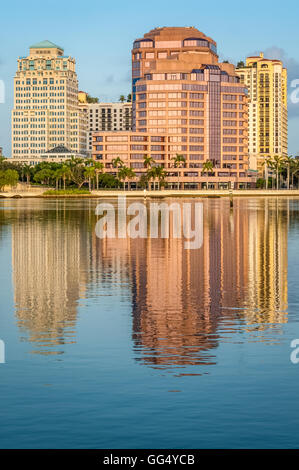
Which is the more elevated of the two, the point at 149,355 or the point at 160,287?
the point at 149,355

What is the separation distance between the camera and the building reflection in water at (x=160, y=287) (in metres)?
23.8

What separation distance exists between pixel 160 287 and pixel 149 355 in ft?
46.7

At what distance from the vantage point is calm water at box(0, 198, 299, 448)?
51.1ft

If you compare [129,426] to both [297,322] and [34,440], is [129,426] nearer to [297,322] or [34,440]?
[34,440]

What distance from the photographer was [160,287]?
35594 mm

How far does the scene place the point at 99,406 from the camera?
55.6ft

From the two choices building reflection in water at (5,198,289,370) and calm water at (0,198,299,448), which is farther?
building reflection in water at (5,198,289,370)

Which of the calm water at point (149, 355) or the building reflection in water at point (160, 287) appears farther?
the building reflection in water at point (160, 287)

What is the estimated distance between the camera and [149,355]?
70.2 ft

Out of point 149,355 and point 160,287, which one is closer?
point 149,355

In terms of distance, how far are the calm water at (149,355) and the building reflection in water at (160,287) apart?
80 millimetres

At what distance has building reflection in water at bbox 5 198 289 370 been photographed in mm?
23781

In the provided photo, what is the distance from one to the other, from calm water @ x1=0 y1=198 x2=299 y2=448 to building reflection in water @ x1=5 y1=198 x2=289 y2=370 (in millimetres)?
80

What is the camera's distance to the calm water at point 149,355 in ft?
51.1
